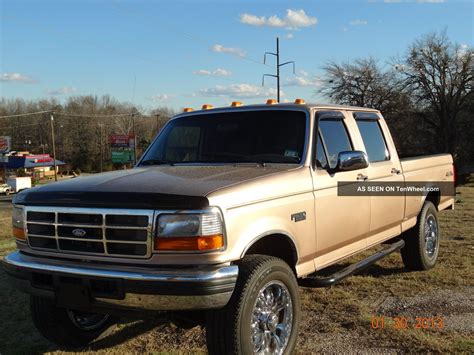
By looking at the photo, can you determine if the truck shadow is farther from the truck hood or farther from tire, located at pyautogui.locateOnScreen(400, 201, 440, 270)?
tire, located at pyautogui.locateOnScreen(400, 201, 440, 270)

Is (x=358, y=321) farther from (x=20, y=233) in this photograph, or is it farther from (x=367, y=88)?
Result: (x=367, y=88)

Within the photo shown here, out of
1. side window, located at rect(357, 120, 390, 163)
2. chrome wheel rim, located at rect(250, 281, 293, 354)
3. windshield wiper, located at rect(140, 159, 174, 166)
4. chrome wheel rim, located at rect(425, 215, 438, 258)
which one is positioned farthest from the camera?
chrome wheel rim, located at rect(425, 215, 438, 258)

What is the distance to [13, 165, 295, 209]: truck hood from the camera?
127 inches

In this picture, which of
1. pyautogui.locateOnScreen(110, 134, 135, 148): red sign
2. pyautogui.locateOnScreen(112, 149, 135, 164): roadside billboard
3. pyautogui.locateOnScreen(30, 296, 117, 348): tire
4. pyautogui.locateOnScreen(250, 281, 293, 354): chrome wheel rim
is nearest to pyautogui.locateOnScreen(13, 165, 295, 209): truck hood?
pyautogui.locateOnScreen(250, 281, 293, 354): chrome wheel rim

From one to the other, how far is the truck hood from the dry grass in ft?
2.96

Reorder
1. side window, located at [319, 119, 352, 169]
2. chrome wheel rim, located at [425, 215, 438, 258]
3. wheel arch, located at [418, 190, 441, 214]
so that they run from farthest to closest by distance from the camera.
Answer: wheel arch, located at [418, 190, 441, 214] < chrome wheel rim, located at [425, 215, 438, 258] < side window, located at [319, 119, 352, 169]

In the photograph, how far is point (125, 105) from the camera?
115625 millimetres

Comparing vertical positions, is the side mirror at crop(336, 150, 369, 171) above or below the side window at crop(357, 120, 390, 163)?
below

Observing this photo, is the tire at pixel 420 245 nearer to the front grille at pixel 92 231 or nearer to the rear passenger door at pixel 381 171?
the rear passenger door at pixel 381 171

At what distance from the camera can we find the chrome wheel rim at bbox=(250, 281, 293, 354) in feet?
11.7

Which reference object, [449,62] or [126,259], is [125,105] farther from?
[126,259]

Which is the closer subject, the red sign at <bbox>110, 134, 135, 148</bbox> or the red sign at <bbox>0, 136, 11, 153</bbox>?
the red sign at <bbox>0, 136, 11, 153</bbox>

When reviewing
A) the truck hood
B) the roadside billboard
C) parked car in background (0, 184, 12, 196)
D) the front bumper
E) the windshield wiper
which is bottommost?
parked car in background (0, 184, 12, 196)

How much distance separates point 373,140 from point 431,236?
2.01 m
